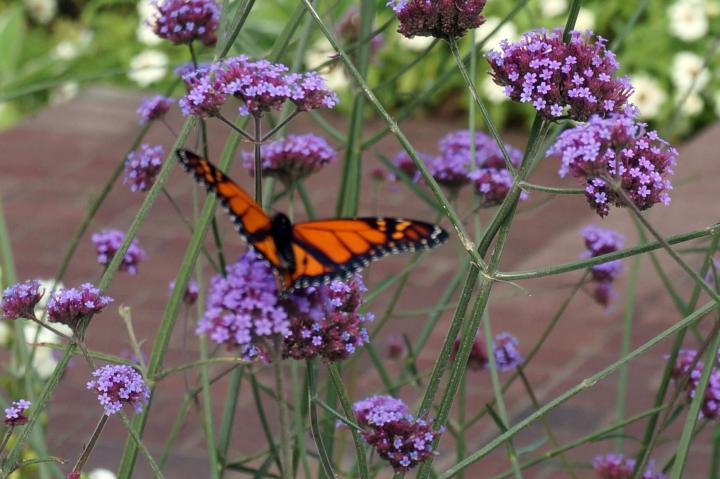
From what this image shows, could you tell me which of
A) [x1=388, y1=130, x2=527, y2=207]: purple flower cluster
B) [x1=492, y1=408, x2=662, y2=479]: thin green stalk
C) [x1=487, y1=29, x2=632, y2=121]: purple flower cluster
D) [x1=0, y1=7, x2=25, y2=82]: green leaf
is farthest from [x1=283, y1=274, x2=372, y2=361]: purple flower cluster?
[x1=0, y1=7, x2=25, y2=82]: green leaf

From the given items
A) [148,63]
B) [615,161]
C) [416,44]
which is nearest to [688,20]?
[416,44]

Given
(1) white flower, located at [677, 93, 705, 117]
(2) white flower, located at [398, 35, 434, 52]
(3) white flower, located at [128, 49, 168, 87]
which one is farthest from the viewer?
(3) white flower, located at [128, 49, 168, 87]

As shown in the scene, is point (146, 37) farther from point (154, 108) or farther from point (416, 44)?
point (154, 108)

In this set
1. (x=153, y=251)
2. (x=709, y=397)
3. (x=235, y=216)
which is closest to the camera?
(x=235, y=216)

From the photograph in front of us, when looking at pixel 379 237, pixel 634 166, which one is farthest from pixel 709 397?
pixel 379 237

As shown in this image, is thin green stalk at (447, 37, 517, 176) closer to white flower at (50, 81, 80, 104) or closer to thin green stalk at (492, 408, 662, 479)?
thin green stalk at (492, 408, 662, 479)

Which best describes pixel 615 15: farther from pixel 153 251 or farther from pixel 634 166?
pixel 634 166
